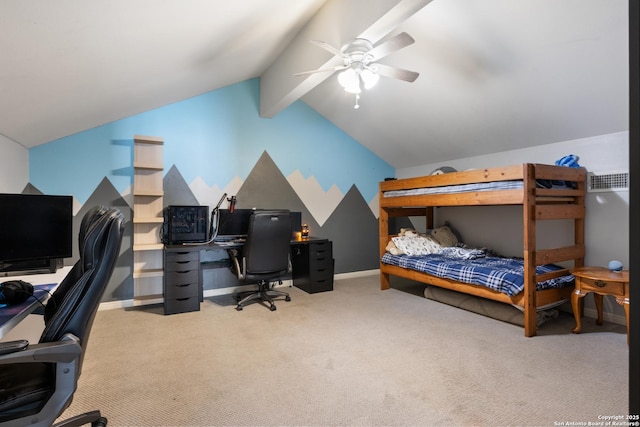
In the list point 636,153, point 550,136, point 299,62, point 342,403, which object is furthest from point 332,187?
point 636,153

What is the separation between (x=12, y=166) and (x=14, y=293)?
76.3 inches

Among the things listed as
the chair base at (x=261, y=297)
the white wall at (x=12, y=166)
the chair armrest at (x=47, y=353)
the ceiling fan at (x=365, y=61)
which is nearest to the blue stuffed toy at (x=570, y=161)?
the ceiling fan at (x=365, y=61)

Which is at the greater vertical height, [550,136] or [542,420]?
[550,136]

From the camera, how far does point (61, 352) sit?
111 centimetres

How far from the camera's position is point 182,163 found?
3963 mm

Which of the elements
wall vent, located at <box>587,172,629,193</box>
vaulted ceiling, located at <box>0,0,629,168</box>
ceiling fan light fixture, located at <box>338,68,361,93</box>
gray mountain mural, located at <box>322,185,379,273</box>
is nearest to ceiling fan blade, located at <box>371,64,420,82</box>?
ceiling fan light fixture, located at <box>338,68,361,93</box>

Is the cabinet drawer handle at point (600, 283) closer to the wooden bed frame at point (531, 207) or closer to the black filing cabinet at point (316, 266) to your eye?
the wooden bed frame at point (531, 207)

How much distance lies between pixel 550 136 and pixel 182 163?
4.06 m

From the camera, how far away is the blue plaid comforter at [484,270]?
2811 millimetres

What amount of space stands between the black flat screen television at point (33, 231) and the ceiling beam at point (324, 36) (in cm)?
228

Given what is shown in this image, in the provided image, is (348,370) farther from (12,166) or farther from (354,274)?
(12,166)

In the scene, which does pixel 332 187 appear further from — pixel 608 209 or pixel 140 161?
pixel 608 209

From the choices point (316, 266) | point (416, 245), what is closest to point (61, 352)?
point (316, 266)

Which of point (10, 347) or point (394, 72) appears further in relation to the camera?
point (394, 72)
